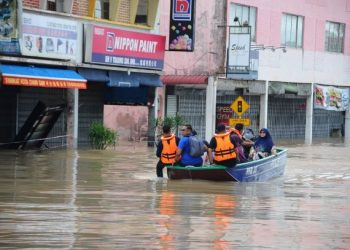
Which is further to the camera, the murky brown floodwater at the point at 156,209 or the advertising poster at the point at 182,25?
the advertising poster at the point at 182,25

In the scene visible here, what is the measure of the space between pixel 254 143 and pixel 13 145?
32.3ft

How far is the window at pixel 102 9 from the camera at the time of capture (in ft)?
114

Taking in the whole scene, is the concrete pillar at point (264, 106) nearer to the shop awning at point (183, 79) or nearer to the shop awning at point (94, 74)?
the shop awning at point (183, 79)

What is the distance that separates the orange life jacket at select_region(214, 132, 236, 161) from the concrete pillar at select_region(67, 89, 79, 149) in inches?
468

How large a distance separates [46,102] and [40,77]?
4.58 meters

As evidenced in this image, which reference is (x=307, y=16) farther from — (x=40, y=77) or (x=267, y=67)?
(x=40, y=77)

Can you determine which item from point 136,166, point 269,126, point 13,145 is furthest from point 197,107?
point 136,166

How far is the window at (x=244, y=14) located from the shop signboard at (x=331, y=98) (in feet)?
23.0

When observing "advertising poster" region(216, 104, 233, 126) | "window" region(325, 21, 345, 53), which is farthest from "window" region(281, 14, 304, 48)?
"advertising poster" region(216, 104, 233, 126)

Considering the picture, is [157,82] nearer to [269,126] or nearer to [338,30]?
[269,126]

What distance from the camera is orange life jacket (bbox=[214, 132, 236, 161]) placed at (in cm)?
2195

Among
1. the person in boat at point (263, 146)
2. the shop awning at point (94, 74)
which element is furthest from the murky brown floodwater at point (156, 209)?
the shop awning at point (94, 74)

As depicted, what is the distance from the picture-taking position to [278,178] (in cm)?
2508

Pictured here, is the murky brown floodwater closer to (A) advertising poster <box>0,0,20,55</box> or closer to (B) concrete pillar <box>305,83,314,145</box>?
(A) advertising poster <box>0,0,20,55</box>
